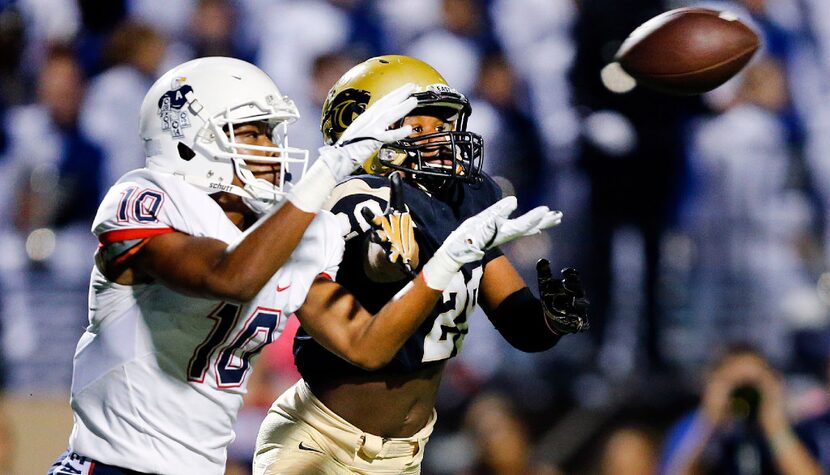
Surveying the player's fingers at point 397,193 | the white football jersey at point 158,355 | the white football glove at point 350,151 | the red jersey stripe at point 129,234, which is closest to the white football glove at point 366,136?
the white football glove at point 350,151

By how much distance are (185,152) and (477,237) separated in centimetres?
68

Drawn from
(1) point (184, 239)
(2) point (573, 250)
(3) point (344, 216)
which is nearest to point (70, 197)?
(2) point (573, 250)

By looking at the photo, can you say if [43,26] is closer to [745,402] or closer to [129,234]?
[129,234]

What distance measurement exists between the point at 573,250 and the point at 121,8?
255cm

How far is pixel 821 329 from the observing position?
180 inches

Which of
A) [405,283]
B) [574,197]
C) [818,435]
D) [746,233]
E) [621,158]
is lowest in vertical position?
[818,435]

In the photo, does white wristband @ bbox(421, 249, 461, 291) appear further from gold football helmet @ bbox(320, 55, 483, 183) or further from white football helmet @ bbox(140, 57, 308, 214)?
gold football helmet @ bbox(320, 55, 483, 183)

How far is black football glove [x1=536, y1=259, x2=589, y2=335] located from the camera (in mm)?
2574

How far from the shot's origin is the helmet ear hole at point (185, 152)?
87.6 inches

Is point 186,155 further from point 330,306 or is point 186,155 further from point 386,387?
point 386,387

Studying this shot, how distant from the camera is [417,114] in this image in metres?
2.76

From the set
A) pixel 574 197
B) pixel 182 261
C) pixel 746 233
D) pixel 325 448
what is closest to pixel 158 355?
pixel 182 261

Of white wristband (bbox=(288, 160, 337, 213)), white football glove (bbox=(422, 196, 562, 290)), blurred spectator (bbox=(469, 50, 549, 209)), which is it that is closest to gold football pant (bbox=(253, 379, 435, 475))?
white football glove (bbox=(422, 196, 562, 290))

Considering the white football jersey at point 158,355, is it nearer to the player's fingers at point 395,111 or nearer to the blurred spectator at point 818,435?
the player's fingers at point 395,111
